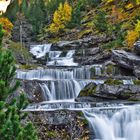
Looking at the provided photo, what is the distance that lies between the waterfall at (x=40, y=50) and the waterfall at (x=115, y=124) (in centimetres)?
4259

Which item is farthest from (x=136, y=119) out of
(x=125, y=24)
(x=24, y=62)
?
(x=125, y=24)

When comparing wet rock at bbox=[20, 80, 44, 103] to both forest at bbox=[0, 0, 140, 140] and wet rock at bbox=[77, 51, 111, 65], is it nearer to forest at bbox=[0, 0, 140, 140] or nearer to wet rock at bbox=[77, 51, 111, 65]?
forest at bbox=[0, 0, 140, 140]

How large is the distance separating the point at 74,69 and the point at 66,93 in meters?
9.60

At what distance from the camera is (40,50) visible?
76000 mm

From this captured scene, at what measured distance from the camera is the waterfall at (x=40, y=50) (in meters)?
73.1

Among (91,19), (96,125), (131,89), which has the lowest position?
(96,125)

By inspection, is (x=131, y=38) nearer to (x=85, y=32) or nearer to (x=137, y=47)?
(x=137, y=47)

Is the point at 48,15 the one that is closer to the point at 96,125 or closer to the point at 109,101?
the point at 109,101

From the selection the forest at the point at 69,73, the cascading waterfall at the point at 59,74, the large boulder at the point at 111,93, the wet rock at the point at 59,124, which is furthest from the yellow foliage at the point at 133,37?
the wet rock at the point at 59,124

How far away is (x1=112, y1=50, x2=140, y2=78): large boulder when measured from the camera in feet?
155

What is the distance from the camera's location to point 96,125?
95.6ft

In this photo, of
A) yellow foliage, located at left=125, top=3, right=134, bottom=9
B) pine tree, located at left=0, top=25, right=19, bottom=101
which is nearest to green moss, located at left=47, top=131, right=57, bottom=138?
pine tree, located at left=0, top=25, right=19, bottom=101

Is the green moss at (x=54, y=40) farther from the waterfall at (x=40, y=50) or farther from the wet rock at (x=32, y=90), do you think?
the wet rock at (x=32, y=90)

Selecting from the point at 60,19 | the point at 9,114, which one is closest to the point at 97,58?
the point at 60,19
